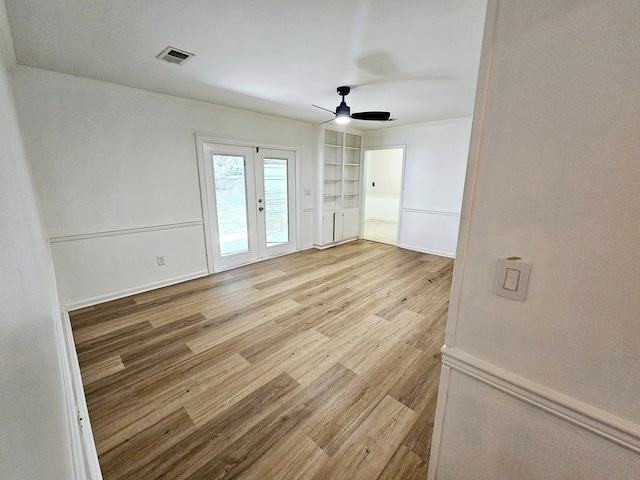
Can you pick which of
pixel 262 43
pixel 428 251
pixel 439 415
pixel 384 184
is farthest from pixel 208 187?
pixel 384 184

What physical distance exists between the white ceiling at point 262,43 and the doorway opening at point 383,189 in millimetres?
5103

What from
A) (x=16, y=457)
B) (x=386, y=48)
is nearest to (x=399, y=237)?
(x=386, y=48)

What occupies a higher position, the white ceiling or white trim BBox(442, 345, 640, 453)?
the white ceiling

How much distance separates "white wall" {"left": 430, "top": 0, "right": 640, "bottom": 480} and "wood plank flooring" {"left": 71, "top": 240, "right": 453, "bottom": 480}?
851mm

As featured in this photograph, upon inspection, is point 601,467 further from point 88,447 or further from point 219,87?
point 219,87

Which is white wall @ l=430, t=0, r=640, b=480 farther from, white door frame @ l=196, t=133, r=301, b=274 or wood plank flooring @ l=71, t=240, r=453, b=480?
white door frame @ l=196, t=133, r=301, b=274

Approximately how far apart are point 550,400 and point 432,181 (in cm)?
455

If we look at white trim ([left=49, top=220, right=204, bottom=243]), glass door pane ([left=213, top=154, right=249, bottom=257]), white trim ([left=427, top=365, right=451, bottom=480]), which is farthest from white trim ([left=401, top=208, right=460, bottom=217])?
white trim ([left=427, top=365, right=451, bottom=480])

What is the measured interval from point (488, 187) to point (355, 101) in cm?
297

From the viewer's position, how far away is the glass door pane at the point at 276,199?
4406 mm

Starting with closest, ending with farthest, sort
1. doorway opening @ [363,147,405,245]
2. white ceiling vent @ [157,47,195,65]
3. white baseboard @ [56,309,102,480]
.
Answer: white baseboard @ [56,309,102,480] < white ceiling vent @ [157,47,195,65] < doorway opening @ [363,147,405,245]

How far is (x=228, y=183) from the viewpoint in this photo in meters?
3.90

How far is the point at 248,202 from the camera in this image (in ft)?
13.7

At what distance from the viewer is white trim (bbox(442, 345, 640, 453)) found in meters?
0.69
